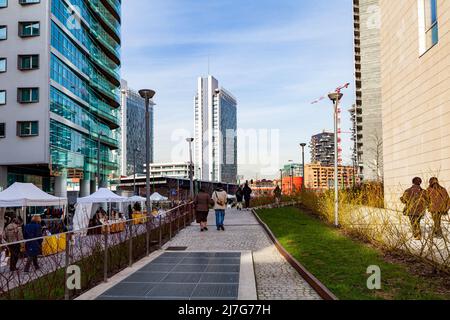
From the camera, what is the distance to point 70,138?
44.3m

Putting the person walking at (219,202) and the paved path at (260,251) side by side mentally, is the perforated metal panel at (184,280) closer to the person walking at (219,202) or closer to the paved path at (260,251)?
the paved path at (260,251)

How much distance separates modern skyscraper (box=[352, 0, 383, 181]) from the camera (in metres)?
97.9

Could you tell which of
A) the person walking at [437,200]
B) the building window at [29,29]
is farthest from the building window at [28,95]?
the person walking at [437,200]

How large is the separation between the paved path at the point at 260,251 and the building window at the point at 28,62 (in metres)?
26.7

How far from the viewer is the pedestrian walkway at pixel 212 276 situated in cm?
727

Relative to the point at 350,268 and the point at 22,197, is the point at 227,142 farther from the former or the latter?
the point at 350,268

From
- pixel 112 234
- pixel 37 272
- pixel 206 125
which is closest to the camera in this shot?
pixel 37 272

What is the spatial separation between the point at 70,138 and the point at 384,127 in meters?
29.0

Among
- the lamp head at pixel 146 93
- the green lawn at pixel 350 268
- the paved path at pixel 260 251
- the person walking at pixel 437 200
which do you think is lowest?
the paved path at pixel 260 251

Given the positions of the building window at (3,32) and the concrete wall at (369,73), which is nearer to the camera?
the building window at (3,32)

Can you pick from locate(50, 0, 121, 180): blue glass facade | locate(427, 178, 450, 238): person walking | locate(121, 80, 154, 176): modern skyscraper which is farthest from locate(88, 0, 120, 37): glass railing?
locate(121, 80, 154, 176): modern skyscraper

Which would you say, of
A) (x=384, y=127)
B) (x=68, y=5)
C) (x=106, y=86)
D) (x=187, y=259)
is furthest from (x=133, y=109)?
(x=187, y=259)

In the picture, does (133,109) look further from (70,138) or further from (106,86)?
(70,138)

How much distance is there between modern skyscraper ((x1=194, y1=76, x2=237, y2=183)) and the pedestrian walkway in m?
152
